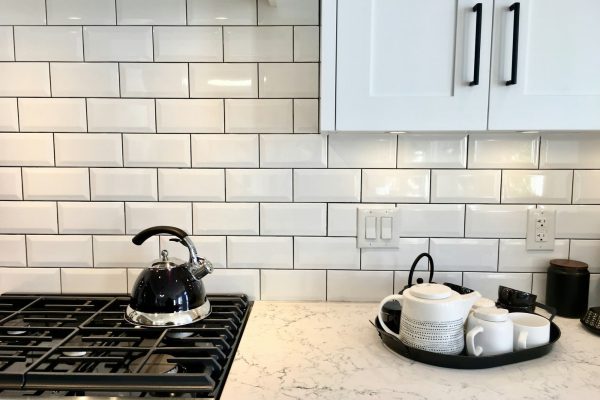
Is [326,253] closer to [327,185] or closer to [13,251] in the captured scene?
[327,185]

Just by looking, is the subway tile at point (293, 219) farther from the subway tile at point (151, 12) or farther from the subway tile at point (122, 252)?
the subway tile at point (151, 12)

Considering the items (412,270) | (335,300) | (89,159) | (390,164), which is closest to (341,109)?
(390,164)

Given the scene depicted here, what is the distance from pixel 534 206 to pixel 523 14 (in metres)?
0.56

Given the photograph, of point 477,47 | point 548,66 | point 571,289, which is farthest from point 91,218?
point 571,289

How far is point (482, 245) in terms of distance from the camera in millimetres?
1333

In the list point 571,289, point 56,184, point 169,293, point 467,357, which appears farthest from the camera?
point 56,184

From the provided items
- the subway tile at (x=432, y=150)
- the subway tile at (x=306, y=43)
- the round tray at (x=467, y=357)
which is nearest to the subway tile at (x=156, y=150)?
the subway tile at (x=306, y=43)

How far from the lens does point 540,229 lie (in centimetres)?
132

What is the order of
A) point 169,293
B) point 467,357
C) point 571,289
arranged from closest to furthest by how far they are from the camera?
point 467,357 → point 169,293 → point 571,289

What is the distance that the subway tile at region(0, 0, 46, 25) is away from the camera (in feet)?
4.20

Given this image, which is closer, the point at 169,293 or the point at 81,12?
the point at 169,293

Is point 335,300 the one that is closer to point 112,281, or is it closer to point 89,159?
point 112,281

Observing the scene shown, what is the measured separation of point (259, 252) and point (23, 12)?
938 mm

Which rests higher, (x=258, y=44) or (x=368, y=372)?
(x=258, y=44)
